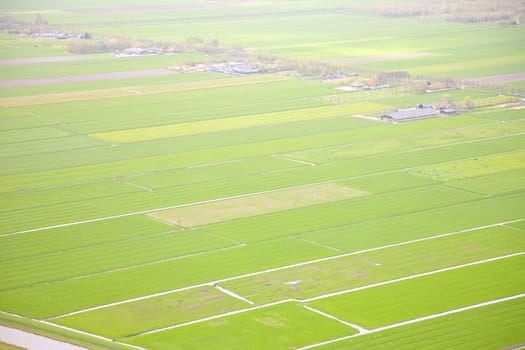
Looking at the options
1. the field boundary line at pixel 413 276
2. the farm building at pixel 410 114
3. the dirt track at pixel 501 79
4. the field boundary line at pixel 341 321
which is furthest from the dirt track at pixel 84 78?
the field boundary line at pixel 341 321

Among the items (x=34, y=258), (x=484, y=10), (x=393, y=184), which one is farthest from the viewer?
(x=484, y=10)

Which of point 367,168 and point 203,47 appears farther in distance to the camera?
point 203,47

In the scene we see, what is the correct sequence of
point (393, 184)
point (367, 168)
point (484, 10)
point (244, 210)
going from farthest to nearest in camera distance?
point (484, 10)
point (367, 168)
point (393, 184)
point (244, 210)

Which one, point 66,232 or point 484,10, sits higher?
point 484,10

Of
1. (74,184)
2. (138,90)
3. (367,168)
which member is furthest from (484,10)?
(74,184)

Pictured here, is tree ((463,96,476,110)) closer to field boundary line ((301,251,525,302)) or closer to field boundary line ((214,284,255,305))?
field boundary line ((301,251,525,302))

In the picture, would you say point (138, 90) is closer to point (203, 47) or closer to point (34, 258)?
point (203, 47)

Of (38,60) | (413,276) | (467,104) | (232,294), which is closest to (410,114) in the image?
(467,104)
